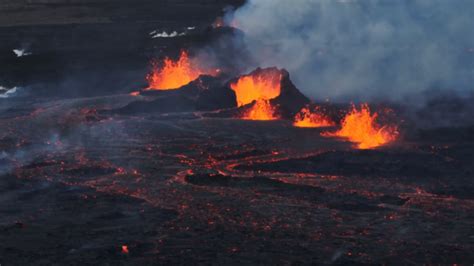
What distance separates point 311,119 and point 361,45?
21754 millimetres

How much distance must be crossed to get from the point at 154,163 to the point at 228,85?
1326cm

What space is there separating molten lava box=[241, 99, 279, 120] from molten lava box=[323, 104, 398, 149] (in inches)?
156

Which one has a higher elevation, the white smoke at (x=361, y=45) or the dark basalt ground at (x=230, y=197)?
the white smoke at (x=361, y=45)

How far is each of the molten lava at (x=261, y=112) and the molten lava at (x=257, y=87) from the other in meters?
1.37

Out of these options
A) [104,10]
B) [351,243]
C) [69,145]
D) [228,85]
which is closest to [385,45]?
[228,85]

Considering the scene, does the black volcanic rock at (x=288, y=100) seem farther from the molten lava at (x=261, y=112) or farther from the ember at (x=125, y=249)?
the ember at (x=125, y=249)

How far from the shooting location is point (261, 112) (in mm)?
34219

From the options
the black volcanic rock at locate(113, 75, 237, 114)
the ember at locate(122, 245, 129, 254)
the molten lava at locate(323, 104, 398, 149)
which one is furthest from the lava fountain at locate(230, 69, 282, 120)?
the ember at locate(122, 245, 129, 254)

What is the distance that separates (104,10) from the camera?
98.1m

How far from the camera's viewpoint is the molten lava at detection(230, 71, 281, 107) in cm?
3653

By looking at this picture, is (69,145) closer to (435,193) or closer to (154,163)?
(154,163)

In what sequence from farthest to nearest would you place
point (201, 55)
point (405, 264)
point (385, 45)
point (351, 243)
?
point (385, 45), point (201, 55), point (351, 243), point (405, 264)

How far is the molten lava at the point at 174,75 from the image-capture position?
4501cm

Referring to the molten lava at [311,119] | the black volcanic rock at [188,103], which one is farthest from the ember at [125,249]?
the black volcanic rock at [188,103]
